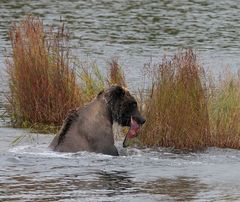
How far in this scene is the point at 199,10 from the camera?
4122 centimetres

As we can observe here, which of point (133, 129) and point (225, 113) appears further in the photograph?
point (225, 113)

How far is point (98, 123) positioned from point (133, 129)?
0.76 m

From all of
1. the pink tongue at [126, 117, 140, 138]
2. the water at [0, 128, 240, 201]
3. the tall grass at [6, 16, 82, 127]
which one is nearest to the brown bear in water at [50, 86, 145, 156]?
the pink tongue at [126, 117, 140, 138]

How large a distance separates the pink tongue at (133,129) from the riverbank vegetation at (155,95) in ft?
2.25

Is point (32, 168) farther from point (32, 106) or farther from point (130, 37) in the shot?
point (130, 37)

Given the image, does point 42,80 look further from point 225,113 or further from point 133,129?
point 225,113

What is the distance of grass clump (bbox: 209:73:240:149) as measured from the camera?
53.5ft

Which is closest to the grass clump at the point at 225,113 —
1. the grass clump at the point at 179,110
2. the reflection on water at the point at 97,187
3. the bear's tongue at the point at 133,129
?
the grass clump at the point at 179,110

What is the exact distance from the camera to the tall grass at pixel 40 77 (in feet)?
59.5

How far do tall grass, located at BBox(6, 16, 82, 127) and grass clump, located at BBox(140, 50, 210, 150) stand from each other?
2.35 metres

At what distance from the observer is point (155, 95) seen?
53.7 feet

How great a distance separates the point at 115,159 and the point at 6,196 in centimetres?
298

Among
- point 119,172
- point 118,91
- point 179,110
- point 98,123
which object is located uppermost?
point 118,91

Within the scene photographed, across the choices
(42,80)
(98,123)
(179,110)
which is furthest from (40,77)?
(98,123)
